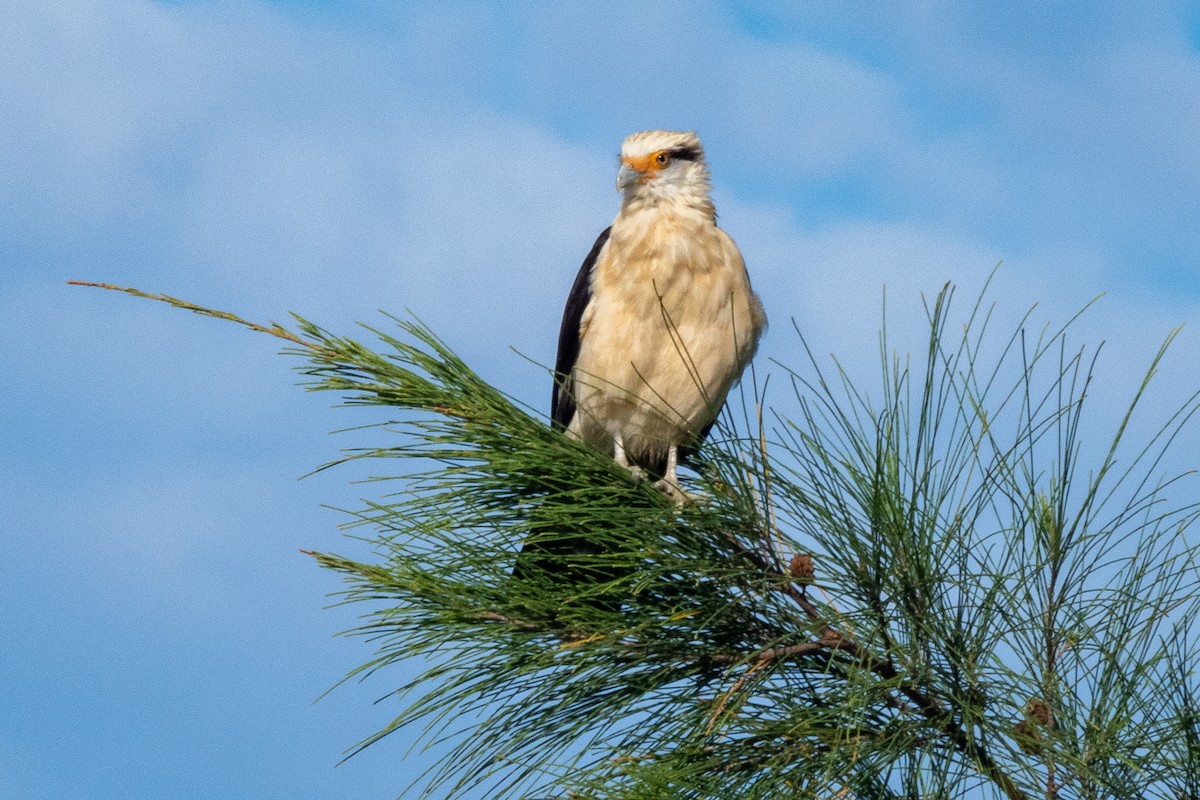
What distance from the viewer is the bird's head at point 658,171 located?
5254 mm

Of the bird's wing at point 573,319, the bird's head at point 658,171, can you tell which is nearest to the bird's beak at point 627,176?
the bird's head at point 658,171

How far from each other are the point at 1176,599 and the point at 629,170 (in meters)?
2.78

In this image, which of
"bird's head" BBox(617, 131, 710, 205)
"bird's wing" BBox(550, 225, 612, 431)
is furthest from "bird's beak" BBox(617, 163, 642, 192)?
"bird's wing" BBox(550, 225, 612, 431)

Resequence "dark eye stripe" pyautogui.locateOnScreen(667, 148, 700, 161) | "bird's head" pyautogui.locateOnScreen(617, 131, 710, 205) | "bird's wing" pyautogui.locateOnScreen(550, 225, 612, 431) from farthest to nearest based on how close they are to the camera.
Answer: "dark eye stripe" pyautogui.locateOnScreen(667, 148, 700, 161)
"bird's head" pyautogui.locateOnScreen(617, 131, 710, 205)
"bird's wing" pyautogui.locateOnScreen(550, 225, 612, 431)

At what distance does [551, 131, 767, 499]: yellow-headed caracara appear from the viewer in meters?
4.88

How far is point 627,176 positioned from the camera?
5.26 meters

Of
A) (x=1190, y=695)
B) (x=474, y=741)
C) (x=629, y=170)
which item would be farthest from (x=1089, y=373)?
(x=629, y=170)

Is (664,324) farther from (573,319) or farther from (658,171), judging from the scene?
(658,171)

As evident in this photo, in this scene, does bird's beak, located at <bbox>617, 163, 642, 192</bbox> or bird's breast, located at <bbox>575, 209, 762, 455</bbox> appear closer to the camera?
bird's breast, located at <bbox>575, 209, 762, 455</bbox>

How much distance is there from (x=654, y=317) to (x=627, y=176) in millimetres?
699

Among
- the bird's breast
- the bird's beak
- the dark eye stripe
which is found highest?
the dark eye stripe

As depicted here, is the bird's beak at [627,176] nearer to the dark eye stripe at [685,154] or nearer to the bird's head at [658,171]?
the bird's head at [658,171]

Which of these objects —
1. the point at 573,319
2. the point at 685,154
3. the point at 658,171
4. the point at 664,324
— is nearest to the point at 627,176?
the point at 658,171

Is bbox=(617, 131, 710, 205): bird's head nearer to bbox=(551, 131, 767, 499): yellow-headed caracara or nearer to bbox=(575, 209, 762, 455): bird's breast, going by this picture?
bbox=(551, 131, 767, 499): yellow-headed caracara
